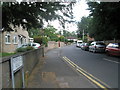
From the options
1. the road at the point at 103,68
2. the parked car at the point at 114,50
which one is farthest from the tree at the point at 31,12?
the parked car at the point at 114,50

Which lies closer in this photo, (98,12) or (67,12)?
(67,12)

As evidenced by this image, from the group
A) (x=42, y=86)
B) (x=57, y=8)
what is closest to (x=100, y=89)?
(x=42, y=86)

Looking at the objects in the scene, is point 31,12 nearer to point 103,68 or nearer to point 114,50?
point 103,68

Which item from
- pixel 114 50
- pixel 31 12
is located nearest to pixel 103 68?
pixel 31 12

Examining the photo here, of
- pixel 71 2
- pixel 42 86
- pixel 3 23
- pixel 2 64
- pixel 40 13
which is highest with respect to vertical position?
pixel 71 2

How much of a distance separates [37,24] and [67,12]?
2.66m

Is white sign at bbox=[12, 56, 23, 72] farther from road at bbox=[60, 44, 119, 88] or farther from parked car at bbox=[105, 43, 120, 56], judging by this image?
parked car at bbox=[105, 43, 120, 56]

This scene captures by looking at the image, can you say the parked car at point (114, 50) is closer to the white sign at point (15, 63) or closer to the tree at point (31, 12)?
the tree at point (31, 12)

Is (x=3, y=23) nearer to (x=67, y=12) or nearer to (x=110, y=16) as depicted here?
(x=67, y=12)

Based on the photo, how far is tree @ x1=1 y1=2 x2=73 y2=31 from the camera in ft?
35.9

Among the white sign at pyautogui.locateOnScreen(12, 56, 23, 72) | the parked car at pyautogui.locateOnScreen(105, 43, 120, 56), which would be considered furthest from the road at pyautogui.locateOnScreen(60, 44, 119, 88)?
the white sign at pyautogui.locateOnScreen(12, 56, 23, 72)

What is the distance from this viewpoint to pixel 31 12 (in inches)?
478

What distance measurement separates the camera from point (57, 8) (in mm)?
12484

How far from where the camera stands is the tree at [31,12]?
1094 cm
